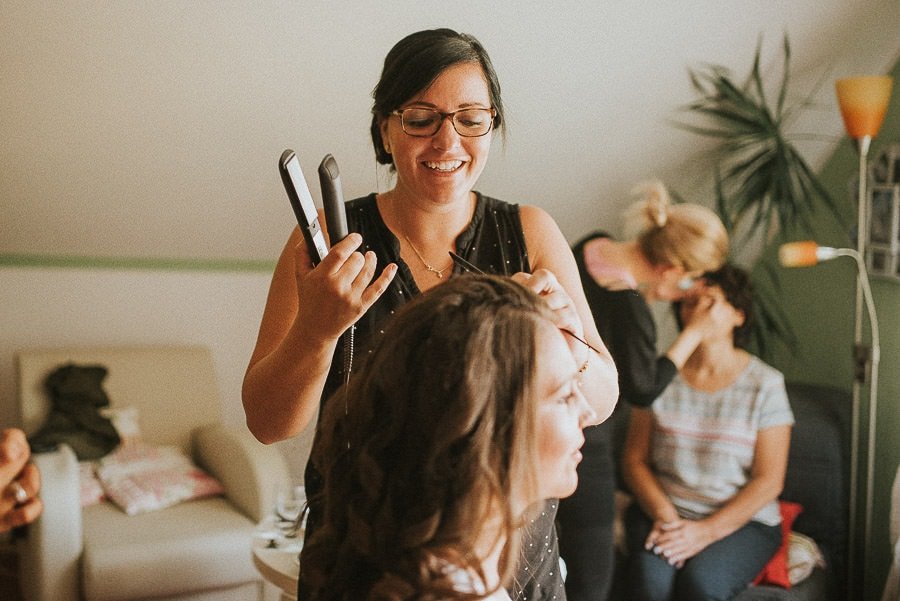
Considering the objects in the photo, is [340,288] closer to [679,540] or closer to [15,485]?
[15,485]

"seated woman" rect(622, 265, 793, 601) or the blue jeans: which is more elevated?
"seated woman" rect(622, 265, 793, 601)

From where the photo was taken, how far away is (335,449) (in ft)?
3.47

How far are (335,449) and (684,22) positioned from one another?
7.25 ft

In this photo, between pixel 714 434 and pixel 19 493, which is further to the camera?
pixel 714 434

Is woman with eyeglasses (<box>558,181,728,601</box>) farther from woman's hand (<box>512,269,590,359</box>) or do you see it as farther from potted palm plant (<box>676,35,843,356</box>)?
woman's hand (<box>512,269,590,359</box>)

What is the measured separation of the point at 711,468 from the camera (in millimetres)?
2707

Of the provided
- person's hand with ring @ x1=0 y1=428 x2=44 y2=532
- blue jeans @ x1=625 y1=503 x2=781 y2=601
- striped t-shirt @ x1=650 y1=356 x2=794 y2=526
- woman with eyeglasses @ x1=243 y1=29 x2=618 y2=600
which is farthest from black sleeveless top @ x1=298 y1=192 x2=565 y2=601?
striped t-shirt @ x1=650 y1=356 x2=794 y2=526

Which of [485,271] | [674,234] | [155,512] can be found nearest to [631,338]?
[674,234]

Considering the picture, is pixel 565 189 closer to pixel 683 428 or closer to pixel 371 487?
pixel 683 428

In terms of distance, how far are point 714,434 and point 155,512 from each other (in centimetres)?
170

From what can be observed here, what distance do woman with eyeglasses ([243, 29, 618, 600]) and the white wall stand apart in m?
2.34

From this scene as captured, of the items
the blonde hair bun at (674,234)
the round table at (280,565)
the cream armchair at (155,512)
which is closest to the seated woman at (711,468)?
the blonde hair bun at (674,234)

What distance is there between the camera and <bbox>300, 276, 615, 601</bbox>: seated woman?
3.19 ft

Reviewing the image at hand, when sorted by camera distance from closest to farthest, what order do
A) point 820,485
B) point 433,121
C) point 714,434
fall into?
1. point 433,121
2. point 714,434
3. point 820,485
